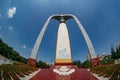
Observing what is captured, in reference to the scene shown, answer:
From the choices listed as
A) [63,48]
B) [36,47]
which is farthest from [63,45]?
[36,47]

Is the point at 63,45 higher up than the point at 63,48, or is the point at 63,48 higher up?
the point at 63,45

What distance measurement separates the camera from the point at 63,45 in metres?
24.5

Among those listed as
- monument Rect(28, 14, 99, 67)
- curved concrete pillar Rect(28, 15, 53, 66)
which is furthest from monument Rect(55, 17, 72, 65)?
curved concrete pillar Rect(28, 15, 53, 66)

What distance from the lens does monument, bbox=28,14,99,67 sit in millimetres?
23395

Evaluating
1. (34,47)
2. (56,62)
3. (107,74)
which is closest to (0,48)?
(34,47)

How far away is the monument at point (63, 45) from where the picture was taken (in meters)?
23.4

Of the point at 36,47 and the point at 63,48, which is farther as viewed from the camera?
the point at 36,47

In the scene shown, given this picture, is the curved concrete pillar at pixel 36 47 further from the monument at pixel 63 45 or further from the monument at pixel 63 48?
the monument at pixel 63 48

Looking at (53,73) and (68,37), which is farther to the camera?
(68,37)

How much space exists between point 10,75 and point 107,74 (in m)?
6.69

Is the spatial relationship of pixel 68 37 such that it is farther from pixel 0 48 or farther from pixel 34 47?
pixel 0 48

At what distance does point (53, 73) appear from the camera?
683 inches

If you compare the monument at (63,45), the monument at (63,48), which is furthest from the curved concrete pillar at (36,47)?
the monument at (63,48)

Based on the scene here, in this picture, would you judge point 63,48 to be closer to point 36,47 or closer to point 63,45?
point 63,45
